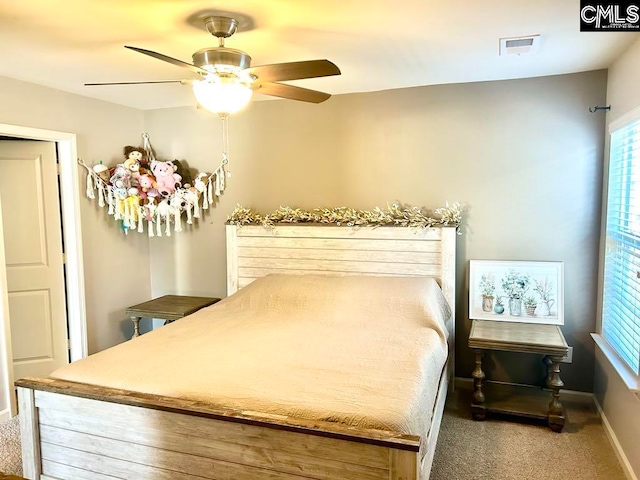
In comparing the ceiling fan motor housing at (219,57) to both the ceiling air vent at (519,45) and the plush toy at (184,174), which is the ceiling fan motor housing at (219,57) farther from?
the plush toy at (184,174)

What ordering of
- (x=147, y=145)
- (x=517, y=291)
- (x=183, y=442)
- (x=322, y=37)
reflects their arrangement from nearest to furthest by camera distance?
(x=183, y=442)
(x=322, y=37)
(x=517, y=291)
(x=147, y=145)

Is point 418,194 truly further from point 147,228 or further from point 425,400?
point 147,228

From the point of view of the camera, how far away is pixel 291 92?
8.02 ft

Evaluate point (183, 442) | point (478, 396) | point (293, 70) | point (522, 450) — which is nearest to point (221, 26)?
point (293, 70)

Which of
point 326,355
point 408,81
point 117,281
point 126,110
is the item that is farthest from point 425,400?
point 126,110

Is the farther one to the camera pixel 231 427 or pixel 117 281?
pixel 117 281

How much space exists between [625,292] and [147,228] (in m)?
3.74

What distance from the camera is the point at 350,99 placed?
367 centimetres

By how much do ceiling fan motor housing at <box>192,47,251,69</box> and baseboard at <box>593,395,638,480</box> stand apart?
2739 mm

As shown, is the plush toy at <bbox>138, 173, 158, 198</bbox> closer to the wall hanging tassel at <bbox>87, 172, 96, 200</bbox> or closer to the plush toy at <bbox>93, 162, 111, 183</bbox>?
the plush toy at <bbox>93, 162, 111, 183</bbox>

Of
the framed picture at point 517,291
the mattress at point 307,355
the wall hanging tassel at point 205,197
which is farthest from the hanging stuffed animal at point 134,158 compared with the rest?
the framed picture at point 517,291

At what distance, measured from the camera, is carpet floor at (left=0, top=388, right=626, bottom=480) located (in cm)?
246

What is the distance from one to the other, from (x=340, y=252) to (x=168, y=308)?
1.48 metres

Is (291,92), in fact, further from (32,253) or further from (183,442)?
(32,253)
